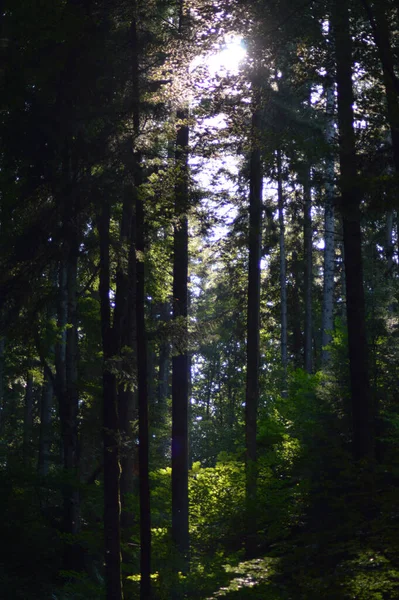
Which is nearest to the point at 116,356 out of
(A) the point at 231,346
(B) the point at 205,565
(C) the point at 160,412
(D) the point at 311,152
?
(B) the point at 205,565

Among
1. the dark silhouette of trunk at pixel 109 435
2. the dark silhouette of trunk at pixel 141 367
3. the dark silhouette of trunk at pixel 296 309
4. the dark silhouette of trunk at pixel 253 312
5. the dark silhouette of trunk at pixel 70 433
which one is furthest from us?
the dark silhouette of trunk at pixel 296 309

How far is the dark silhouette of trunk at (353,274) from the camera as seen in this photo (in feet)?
32.7

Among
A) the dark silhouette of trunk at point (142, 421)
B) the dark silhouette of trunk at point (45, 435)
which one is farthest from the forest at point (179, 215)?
the dark silhouette of trunk at point (45, 435)

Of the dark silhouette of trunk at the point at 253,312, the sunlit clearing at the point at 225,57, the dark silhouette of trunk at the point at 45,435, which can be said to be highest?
the sunlit clearing at the point at 225,57

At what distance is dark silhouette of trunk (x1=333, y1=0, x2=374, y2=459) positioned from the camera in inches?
393

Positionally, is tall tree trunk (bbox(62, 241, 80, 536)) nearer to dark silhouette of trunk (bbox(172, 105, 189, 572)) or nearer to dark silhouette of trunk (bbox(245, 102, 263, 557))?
dark silhouette of trunk (bbox(172, 105, 189, 572))

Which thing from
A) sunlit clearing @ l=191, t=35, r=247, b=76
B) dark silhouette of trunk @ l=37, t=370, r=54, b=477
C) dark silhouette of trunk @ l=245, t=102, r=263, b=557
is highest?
sunlit clearing @ l=191, t=35, r=247, b=76

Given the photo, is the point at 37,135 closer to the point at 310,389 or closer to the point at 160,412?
the point at 310,389

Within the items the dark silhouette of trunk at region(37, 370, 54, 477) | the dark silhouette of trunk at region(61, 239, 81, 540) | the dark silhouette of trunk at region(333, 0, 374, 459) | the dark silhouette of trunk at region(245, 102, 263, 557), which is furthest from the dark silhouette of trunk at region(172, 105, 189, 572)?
the dark silhouette of trunk at region(37, 370, 54, 477)

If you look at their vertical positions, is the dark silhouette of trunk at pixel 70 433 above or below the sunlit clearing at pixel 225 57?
below

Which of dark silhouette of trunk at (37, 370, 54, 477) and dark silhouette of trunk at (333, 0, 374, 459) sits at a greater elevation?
dark silhouette of trunk at (333, 0, 374, 459)

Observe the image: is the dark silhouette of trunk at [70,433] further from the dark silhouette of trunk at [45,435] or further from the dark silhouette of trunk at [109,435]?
the dark silhouette of trunk at [45,435]

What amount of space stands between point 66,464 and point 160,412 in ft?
30.4

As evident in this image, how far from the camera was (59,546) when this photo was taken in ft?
46.8
